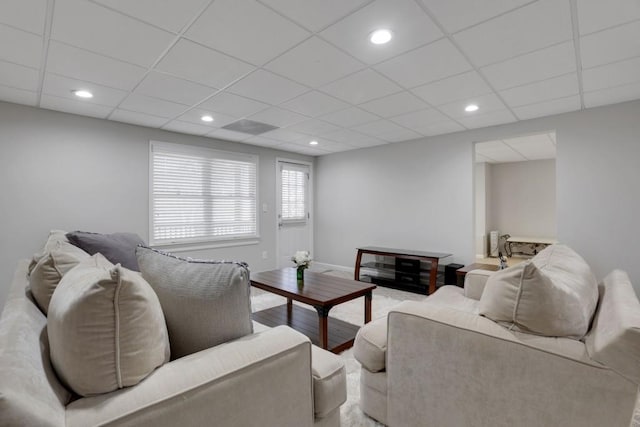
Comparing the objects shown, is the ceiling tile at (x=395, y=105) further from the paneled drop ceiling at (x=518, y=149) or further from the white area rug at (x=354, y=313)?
the white area rug at (x=354, y=313)

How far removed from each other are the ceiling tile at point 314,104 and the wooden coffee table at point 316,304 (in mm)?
1839

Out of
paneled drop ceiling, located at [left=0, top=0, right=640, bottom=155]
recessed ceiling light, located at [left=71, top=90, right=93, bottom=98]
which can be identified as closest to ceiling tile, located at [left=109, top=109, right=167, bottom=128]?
paneled drop ceiling, located at [left=0, top=0, right=640, bottom=155]

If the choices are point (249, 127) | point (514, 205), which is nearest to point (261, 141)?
point (249, 127)

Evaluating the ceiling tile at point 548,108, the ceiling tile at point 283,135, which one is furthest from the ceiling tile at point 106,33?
the ceiling tile at point 548,108

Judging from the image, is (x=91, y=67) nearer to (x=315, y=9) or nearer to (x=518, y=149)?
(x=315, y=9)

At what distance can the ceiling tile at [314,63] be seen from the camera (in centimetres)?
212

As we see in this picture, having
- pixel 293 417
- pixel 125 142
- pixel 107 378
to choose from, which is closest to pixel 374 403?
pixel 293 417

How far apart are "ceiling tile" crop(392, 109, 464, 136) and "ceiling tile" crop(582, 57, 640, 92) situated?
1.30 meters

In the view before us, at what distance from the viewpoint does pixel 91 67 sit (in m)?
2.35

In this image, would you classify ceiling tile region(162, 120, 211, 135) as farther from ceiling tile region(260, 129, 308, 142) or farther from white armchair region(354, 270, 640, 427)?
white armchair region(354, 270, 640, 427)

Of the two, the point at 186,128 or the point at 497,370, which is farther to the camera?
the point at 186,128

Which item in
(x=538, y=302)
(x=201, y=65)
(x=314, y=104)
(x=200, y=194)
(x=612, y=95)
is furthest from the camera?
(x=200, y=194)

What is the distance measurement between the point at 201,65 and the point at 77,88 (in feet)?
4.46

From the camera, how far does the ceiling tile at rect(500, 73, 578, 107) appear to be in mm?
2660
